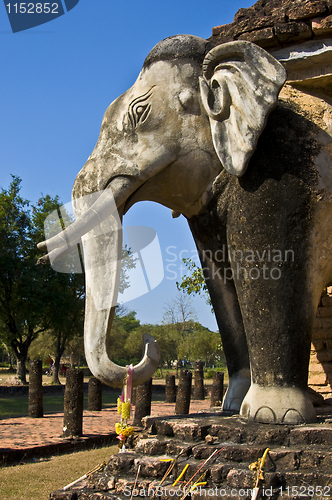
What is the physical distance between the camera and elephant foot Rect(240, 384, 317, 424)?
8.46 ft

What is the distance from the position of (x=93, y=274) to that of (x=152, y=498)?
128 centimetres

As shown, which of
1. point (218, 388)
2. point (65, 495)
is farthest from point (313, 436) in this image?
point (218, 388)

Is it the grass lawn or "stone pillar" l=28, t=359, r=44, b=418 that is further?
"stone pillar" l=28, t=359, r=44, b=418

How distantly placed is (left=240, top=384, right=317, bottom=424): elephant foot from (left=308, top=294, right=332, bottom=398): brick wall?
2.92m

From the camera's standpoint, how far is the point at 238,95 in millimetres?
2840

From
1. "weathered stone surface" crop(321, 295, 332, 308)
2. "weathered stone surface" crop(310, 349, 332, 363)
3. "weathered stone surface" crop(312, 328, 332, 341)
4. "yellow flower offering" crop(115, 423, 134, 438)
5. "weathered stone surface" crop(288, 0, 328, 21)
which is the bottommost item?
"yellow flower offering" crop(115, 423, 134, 438)

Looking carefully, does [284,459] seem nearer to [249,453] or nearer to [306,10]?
[249,453]

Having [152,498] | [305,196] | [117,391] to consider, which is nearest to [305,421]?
[152,498]

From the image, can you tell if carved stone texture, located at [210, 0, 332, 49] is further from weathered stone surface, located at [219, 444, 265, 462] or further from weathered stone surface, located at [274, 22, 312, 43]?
weathered stone surface, located at [219, 444, 265, 462]

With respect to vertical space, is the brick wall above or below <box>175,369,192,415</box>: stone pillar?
above

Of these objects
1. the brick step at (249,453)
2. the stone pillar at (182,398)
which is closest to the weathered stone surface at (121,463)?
the brick step at (249,453)

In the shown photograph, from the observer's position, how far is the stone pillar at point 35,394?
1105cm

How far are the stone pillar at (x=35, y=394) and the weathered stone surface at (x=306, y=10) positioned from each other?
31.9 feet

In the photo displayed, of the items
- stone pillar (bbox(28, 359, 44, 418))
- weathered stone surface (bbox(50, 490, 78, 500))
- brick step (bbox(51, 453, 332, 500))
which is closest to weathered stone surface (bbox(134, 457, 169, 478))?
brick step (bbox(51, 453, 332, 500))
